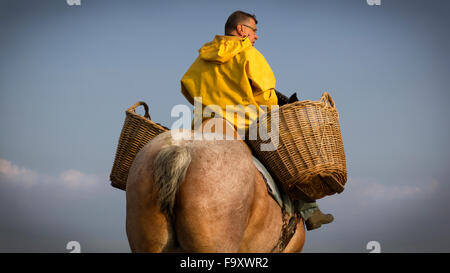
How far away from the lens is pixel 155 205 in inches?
138

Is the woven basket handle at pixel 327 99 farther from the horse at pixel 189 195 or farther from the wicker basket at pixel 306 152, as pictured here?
the horse at pixel 189 195

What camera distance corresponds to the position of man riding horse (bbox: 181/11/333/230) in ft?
14.3

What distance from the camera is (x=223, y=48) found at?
14.7 feet

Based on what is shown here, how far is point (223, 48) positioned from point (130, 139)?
1150mm

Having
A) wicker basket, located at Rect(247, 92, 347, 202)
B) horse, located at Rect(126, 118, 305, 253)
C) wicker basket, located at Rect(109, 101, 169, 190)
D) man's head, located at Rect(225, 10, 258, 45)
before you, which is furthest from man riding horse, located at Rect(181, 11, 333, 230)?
horse, located at Rect(126, 118, 305, 253)

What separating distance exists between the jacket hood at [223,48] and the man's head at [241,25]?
187 millimetres

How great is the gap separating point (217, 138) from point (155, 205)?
69 cm

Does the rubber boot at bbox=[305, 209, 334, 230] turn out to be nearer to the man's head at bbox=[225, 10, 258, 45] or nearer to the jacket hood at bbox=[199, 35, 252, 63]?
the jacket hood at bbox=[199, 35, 252, 63]

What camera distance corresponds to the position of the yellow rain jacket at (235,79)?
4.36m

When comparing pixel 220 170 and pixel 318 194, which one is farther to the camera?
pixel 318 194

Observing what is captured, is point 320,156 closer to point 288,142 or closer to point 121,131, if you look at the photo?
point 288,142

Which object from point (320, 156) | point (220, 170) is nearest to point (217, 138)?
point (220, 170)

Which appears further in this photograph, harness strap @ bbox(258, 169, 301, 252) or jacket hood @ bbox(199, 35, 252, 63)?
jacket hood @ bbox(199, 35, 252, 63)

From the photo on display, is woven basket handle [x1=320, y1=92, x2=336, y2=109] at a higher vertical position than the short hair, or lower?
lower
